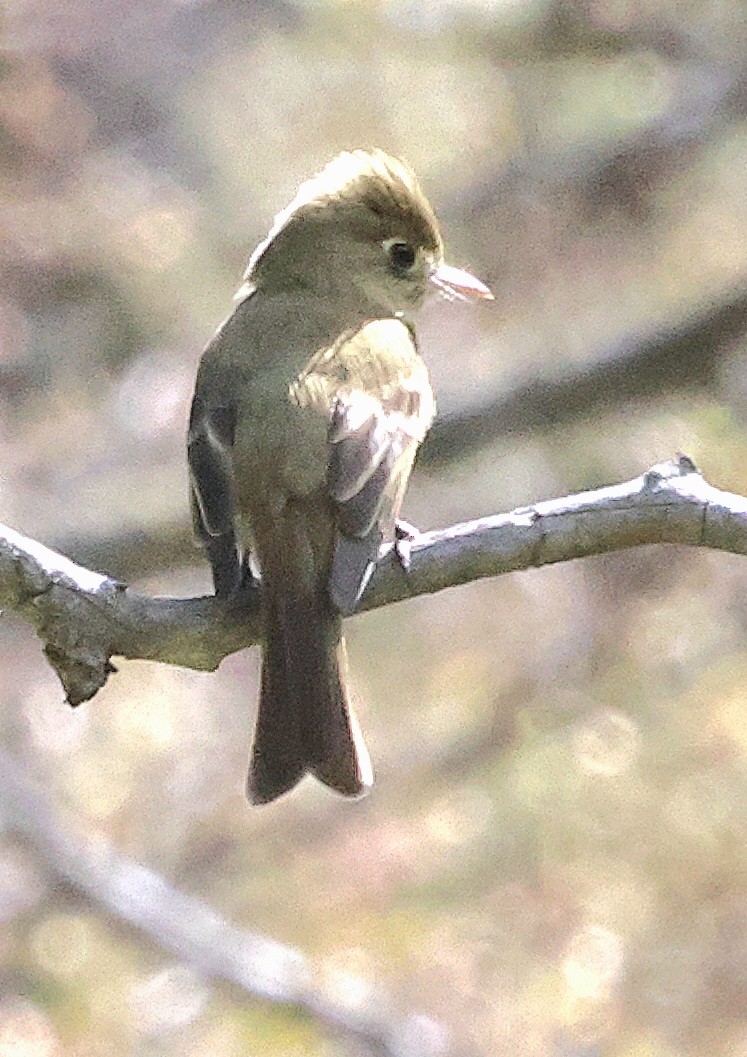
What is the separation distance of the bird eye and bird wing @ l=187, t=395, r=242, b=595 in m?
0.65

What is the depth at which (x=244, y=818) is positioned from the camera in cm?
727

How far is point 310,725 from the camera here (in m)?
3.63

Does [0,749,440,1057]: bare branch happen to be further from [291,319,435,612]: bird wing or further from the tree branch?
the tree branch

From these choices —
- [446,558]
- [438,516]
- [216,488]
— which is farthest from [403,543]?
[438,516]

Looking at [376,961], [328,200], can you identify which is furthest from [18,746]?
[328,200]

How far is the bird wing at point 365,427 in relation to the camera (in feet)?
11.5

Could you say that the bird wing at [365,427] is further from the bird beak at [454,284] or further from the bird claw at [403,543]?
the bird beak at [454,284]

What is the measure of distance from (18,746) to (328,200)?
3743mm

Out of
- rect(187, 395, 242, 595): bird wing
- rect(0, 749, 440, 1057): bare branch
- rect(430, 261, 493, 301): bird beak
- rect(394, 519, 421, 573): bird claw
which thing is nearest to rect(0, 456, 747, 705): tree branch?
rect(394, 519, 421, 573): bird claw

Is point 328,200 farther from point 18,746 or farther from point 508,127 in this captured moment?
point 18,746

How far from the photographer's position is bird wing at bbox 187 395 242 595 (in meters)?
3.52

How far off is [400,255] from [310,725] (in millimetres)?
1156

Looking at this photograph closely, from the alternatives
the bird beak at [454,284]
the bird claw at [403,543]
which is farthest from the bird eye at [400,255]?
the bird claw at [403,543]

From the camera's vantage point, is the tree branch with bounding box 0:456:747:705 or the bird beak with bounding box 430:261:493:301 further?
the bird beak with bounding box 430:261:493:301
